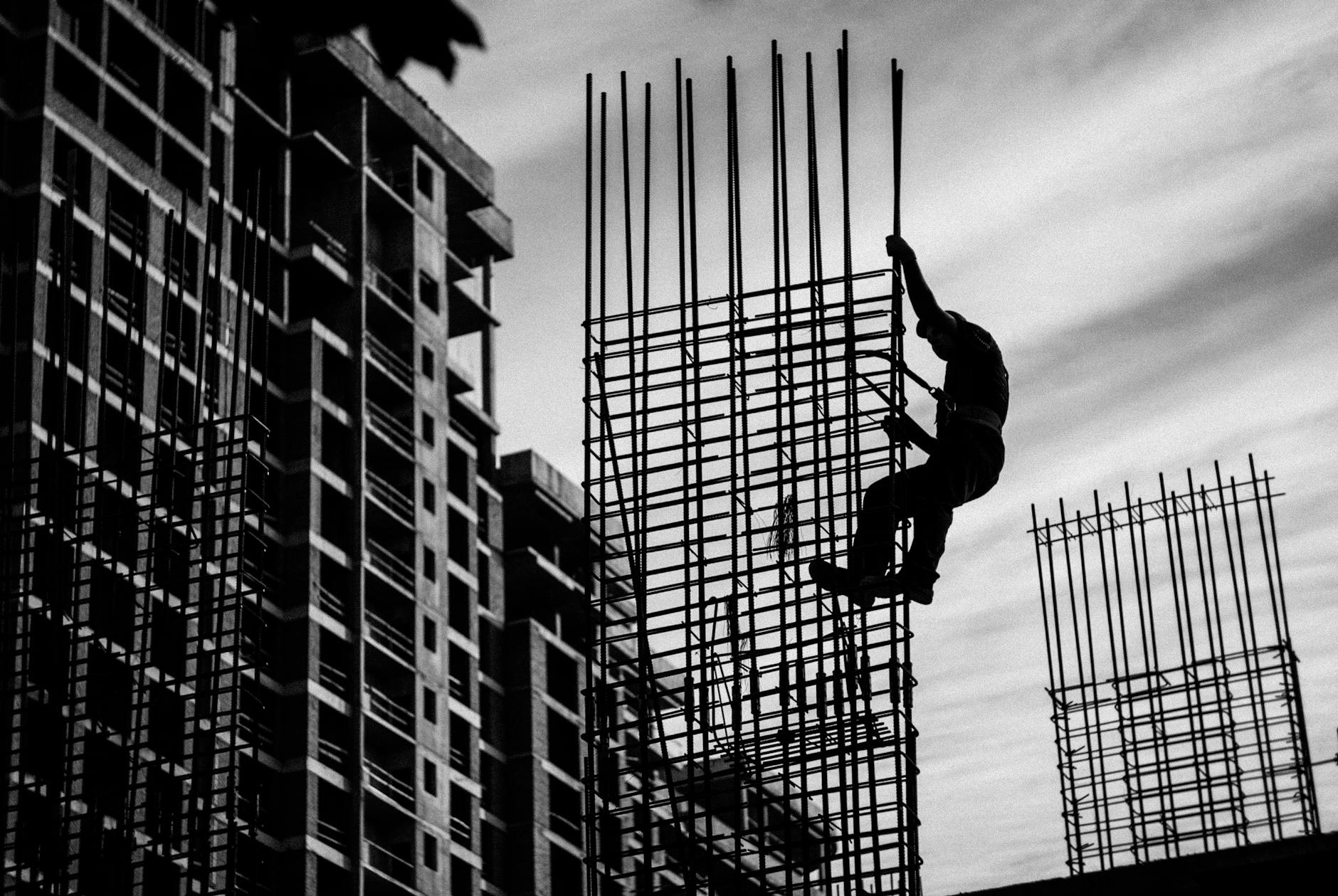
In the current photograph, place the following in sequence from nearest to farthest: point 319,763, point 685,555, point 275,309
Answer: point 685,555
point 319,763
point 275,309

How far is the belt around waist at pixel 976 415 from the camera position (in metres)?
15.1

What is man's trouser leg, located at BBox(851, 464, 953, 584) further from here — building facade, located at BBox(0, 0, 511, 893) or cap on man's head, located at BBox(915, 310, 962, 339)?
building facade, located at BBox(0, 0, 511, 893)

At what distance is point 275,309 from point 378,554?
17.4 feet

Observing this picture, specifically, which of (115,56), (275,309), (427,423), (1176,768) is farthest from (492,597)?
(1176,768)

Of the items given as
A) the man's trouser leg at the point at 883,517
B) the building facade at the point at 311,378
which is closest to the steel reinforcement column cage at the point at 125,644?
the man's trouser leg at the point at 883,517

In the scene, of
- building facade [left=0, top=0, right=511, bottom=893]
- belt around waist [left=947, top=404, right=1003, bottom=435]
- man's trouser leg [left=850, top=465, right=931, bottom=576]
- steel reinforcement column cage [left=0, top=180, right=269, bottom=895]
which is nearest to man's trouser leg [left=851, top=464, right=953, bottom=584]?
man's trouser leg [left=850, top=465, right=931, bottom=576]

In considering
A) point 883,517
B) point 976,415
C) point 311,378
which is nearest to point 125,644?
point 883,517

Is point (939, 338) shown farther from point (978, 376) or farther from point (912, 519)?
point (912, 519)

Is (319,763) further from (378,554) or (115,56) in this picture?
(115,56)

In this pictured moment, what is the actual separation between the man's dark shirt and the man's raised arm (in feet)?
0.48

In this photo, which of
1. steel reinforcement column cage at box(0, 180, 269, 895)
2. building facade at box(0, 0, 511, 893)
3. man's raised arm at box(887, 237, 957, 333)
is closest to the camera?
man's raised arm at box(887, 237, 957, 333)

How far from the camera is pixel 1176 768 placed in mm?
22391

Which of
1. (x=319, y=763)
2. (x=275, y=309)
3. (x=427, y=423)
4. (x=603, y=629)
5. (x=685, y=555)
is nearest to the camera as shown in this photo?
(x=603, y=629)

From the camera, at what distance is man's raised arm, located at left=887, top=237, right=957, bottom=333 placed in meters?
14.8
